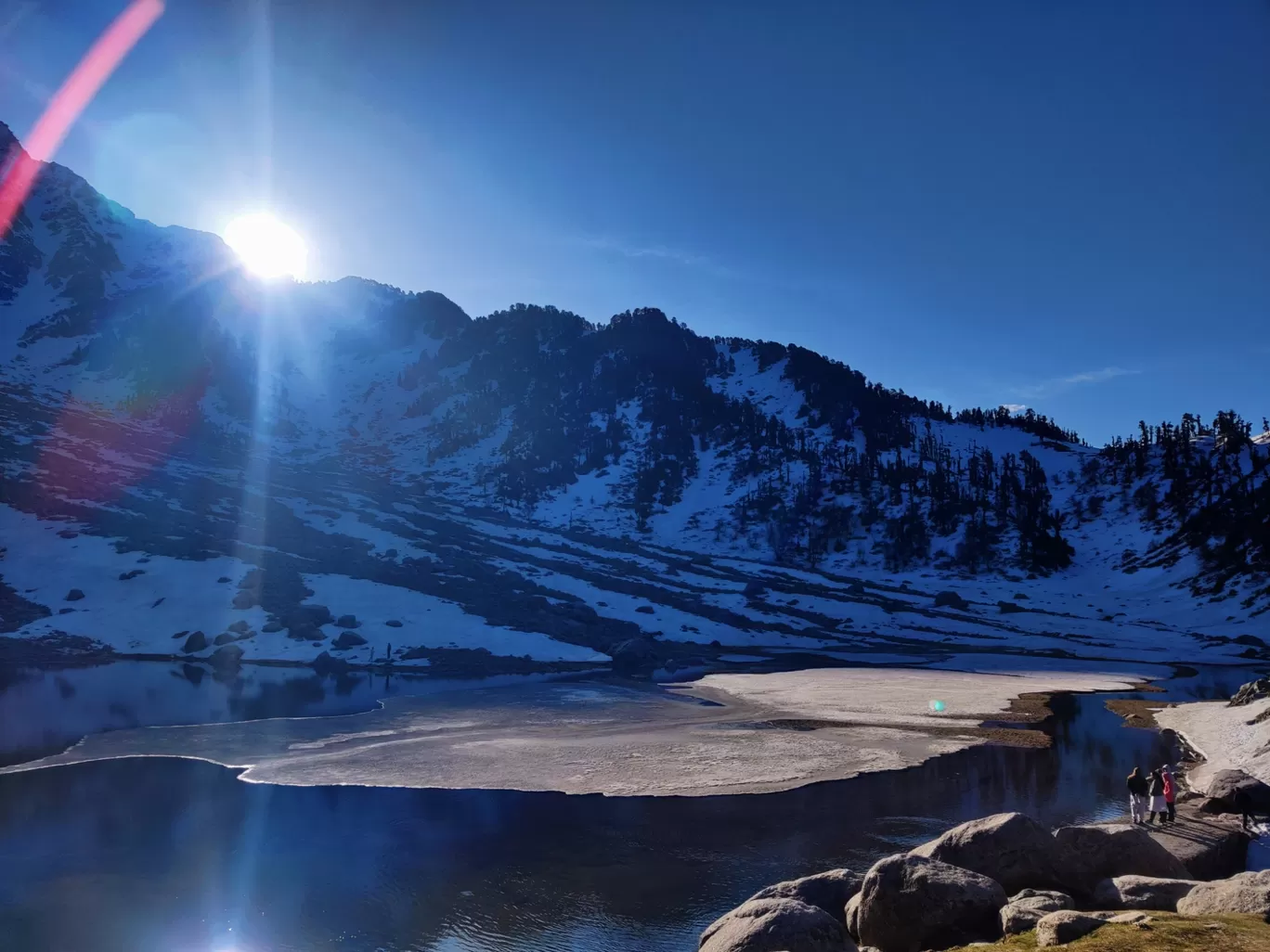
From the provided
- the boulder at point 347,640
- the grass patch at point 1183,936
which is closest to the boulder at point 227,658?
Result: the boulder at point 347,640

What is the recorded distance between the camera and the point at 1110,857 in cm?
1802

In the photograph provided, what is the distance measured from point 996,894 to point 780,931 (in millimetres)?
4936

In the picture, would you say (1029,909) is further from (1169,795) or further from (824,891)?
(1169,795)

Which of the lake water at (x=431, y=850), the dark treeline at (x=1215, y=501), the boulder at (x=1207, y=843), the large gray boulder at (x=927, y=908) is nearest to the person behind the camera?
the large gray boulder at (x=927, y=908)

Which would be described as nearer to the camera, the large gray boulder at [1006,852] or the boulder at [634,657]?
the large gray boulder at [1006,852]

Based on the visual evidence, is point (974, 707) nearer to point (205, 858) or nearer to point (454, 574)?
point (205, 858)

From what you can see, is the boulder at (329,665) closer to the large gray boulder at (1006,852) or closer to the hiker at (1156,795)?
the large gray boulder at (1006,852)

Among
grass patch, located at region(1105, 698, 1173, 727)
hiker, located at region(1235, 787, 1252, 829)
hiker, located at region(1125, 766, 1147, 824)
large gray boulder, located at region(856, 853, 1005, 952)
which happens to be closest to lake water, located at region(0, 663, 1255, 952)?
hiker, located at region(1125, 766, 1147, 824)

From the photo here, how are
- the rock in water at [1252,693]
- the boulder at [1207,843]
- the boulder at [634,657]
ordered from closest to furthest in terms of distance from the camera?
the boulder at [1207,843]
the rock in water at [1252,693]
the boulder at [634,657]

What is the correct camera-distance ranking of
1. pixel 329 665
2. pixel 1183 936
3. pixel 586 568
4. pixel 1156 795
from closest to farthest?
pixel 1183 936 < pixel 1156 795 < pixel 329 665 < pixel 586 568

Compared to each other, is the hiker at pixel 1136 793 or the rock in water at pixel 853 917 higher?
the hiker at pixel 1136 793

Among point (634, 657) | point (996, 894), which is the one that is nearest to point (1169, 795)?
point (996, 894)

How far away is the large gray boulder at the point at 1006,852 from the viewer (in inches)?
697

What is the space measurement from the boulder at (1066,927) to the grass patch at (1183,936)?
0.56ft
